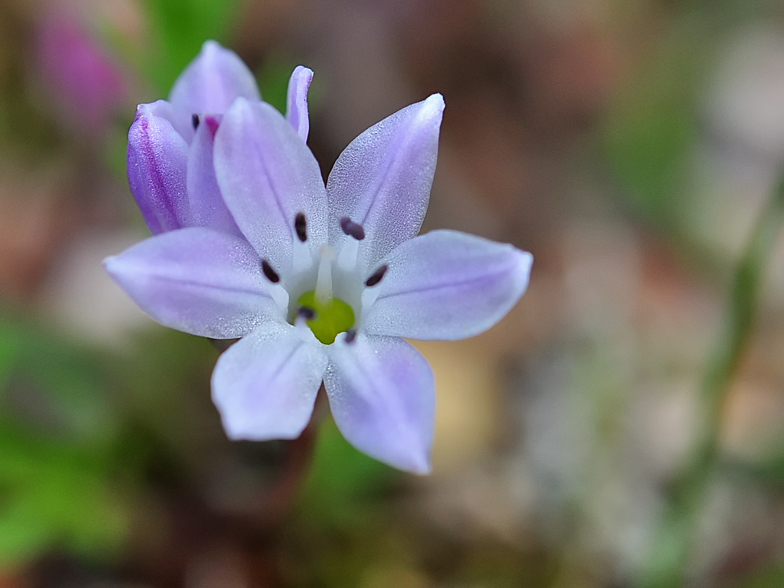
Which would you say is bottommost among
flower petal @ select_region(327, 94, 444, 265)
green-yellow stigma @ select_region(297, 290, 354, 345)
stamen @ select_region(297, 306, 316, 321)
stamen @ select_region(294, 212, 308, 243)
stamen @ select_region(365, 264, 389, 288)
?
green-yellow stigma @ select_region(297, 290, 354, 345)

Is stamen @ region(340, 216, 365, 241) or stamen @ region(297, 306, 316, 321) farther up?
stamen @ region(340, 216, 365, 241)

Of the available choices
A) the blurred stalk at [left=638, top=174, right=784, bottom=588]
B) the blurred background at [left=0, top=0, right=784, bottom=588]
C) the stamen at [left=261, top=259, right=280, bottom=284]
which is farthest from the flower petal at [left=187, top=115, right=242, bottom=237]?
the blurred stalk at [left=638, top=174, right=784, bottom=588]

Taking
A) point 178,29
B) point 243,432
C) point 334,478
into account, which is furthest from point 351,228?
point 334,478

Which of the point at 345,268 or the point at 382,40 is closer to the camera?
the point at 345,268

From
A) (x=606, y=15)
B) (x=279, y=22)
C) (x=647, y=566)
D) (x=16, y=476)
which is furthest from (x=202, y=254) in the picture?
(x=606, y=15)

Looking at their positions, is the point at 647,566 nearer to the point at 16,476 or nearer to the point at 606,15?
the point at 16,476

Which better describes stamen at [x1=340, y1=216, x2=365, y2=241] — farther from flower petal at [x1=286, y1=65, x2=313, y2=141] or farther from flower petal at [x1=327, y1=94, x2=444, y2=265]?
flower petal at [x1=286, y1=65, x2=313, y2=141]

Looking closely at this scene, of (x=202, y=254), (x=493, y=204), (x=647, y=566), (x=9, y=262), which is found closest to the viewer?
(x=202, y=254)
